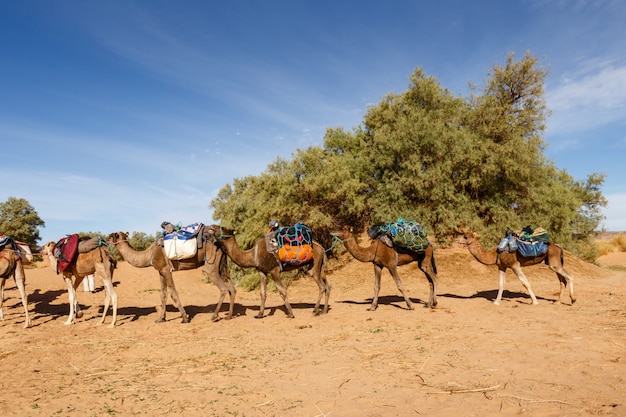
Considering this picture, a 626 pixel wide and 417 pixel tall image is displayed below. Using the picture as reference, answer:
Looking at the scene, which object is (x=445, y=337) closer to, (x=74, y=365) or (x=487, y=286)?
(x=74, y=365)

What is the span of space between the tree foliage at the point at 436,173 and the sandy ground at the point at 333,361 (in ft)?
21.6

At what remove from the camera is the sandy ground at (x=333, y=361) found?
5113 millimetres

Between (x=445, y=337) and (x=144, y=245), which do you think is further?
(x=144, y=245)

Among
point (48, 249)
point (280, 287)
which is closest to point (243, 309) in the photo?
point (280, 287)

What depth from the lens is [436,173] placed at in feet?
63.9

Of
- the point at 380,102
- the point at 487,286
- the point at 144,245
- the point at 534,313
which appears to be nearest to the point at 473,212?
the point at 487,286

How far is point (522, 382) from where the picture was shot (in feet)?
18.1

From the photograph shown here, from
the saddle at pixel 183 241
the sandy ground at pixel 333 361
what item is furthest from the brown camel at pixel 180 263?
Answer: the sandy ground at pixel 333 361

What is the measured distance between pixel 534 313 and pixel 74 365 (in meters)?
10.9

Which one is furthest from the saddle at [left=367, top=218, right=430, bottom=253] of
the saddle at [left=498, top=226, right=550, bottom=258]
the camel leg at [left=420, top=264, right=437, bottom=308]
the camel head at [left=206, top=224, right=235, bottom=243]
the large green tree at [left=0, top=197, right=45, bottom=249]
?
the large green tree at [left=0, top=197, right=45, bottom=249]

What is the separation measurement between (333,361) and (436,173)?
14313 millimetres

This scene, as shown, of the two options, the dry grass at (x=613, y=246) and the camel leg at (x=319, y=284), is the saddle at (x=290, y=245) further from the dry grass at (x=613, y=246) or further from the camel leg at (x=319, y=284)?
the dry grass at (x=613, y=246)

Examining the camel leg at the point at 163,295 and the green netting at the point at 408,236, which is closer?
the camel leg at the point at 163,295

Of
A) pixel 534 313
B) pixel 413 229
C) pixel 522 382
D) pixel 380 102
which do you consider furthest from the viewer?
pixel 380 102
